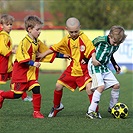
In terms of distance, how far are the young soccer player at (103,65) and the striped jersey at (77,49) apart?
0.38 feet

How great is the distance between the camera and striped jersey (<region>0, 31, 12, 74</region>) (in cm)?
1023

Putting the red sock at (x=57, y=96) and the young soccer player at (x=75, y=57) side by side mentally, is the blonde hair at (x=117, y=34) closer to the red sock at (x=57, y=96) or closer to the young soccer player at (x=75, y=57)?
the young soccer player at (x=75, y=57)

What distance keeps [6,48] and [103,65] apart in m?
2.79

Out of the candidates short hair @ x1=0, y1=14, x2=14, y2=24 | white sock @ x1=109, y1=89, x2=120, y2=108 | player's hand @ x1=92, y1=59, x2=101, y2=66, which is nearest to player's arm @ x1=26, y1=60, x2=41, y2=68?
player's hand @ x1=92, y1=59, x2=101, y2=66

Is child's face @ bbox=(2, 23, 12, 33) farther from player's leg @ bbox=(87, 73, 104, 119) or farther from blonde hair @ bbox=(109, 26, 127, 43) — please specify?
blonde hair @ bbox=(109, 26, 127, 43)

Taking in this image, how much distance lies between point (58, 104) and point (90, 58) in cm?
89

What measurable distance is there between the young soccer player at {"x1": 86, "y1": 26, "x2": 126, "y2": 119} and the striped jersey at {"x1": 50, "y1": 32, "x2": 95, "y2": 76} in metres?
0.11

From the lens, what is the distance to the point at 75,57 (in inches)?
323

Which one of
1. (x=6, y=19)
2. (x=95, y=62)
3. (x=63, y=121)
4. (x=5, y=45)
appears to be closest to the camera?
(x=63, y=121)

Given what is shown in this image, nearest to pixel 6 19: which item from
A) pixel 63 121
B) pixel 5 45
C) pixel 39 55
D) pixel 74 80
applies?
pixel 5 45

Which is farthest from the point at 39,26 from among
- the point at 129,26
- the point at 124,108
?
the point at 129,26

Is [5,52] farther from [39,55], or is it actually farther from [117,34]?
[117,34]

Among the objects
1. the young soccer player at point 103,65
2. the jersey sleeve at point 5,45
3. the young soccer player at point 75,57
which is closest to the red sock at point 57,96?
the young soccer player at point 75,57

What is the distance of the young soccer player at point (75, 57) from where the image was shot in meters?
8.05
